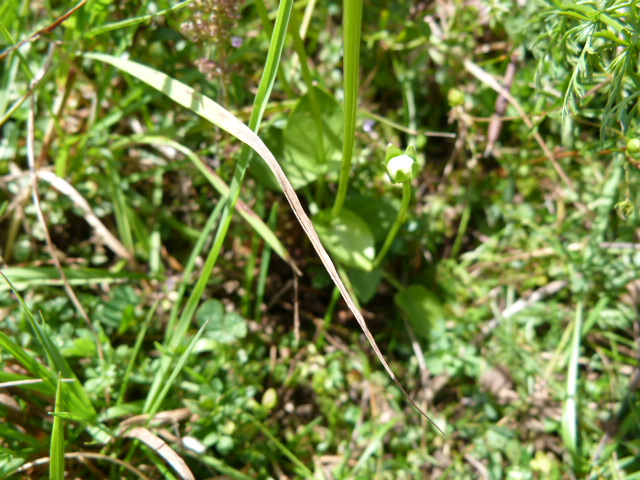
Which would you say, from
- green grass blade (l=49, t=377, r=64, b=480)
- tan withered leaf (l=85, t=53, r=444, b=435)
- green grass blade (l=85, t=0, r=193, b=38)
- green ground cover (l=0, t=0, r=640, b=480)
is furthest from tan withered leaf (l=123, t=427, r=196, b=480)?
green grass blade (l=85, t=0, r=193, b=38)

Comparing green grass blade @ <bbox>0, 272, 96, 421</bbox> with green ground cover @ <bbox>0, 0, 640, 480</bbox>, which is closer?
green grass blade @ <bbox>0, 272, 96, 421</bbox>

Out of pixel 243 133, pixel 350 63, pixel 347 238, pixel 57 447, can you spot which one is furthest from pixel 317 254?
pixel 57 447

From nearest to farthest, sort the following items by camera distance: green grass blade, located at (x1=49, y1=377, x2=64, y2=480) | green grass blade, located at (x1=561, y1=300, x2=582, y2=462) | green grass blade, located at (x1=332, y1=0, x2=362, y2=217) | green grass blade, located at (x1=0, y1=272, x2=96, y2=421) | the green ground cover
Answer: green grass blade, located at (x1=332, y1=0, x2=362, y2=217), green grass blade, located at (x1=49, y1=377, x2=64, y2=480), green grass blade, located at (x1=0, y1=272, x2=96, y2=421), the green ground cover, green grass blade, located at (x1=561, y1=300, x2=582, y2=462)

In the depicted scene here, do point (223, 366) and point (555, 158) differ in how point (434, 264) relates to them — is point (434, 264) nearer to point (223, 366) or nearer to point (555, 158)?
point (555, 158)

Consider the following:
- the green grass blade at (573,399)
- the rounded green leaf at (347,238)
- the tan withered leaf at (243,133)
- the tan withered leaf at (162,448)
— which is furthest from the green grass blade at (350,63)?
the green grass blade at (573,399)

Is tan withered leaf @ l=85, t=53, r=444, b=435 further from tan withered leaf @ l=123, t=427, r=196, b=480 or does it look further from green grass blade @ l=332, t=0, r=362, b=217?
tan withered leaf @ l=123, t=427, r=196, b=480

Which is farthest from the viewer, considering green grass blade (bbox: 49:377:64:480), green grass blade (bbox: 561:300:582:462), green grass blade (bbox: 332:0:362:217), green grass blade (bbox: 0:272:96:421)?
green grass blade (bbox: 561:300:582:462)
